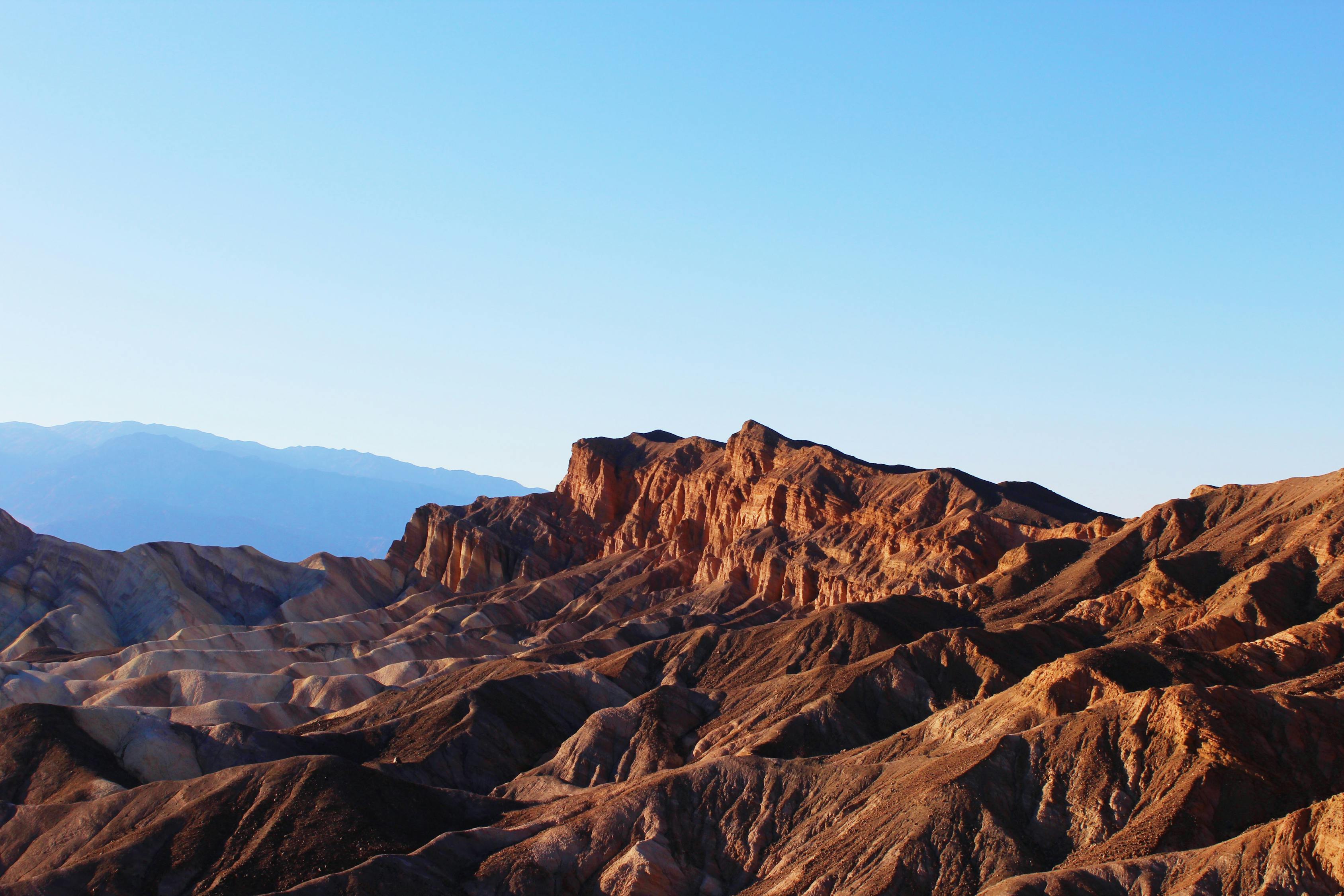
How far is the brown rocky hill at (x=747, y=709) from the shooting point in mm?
47750

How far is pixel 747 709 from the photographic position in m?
77.5

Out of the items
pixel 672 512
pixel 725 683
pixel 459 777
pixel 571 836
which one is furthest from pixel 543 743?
pixel 672 512

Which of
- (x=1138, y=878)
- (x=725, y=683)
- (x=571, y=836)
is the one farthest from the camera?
(x=725, y=683)

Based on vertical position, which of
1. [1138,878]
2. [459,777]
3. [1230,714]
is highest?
[1230,714]

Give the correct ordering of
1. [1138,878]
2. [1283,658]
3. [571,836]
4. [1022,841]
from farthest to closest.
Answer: [1283,658] < [571,836] < [1022,841] < [1138,878]

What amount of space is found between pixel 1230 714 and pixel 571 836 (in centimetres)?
2424

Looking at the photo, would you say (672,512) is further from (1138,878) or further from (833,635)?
(1138,878)

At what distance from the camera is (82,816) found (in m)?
56.7

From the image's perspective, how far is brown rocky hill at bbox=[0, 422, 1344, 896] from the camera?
157 feet

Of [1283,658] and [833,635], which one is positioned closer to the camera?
[1283,658]

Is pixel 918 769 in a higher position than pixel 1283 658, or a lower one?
lower

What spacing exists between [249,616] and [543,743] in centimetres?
7401

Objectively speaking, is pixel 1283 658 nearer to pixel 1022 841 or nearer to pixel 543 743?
pixel 1022 841

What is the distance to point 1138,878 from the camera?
132ft
